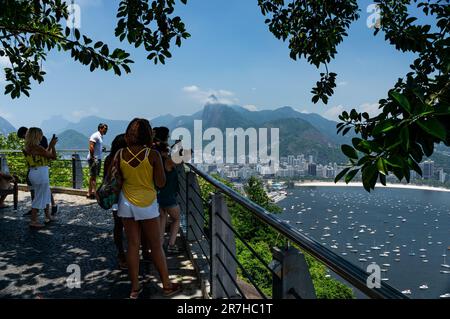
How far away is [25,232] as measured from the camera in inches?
266

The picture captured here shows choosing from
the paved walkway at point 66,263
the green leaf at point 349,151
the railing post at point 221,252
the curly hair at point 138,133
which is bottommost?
the paved walkway at point 66,263

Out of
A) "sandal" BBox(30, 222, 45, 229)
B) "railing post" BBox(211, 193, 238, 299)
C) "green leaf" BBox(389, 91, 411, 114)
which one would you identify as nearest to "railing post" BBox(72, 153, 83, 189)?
"sandal" BBox(30, 222, 45, 229)

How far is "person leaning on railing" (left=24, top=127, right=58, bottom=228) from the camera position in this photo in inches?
256

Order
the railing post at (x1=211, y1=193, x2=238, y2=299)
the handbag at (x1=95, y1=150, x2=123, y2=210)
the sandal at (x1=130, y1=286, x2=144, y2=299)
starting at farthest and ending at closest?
the sandal at (x1=130, y1=286, x2=144, y2=299) < the handbag at (x1=95, y1=150, x2=123, y2=210) < the railing post at (x1=211, y1=193, x2=238, y2=299)

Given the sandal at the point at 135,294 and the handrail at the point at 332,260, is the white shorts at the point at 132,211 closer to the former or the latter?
the sandal at the point at 135,294

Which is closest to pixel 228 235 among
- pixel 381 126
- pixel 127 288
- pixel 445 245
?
pixel 127 288

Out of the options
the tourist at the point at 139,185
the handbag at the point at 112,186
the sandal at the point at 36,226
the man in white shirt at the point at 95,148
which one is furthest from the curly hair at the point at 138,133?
the man in white shirt at the point at 95,148

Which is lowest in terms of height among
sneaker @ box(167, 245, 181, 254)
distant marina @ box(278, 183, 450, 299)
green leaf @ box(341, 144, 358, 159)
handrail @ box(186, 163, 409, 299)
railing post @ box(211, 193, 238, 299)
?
distant marina @ box(278, 183, 450, 299)

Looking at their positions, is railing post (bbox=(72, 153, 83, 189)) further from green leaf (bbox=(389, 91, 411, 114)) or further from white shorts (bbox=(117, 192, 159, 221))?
green leaf (bbox=(389, 91, 411, 114))

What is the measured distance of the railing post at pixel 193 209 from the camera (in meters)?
5.24

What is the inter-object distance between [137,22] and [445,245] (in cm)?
15983

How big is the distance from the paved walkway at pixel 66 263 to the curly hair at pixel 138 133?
1.57 meters

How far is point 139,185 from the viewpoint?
371 cm

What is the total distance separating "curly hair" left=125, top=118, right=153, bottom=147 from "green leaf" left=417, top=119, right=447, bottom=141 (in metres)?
2.51
